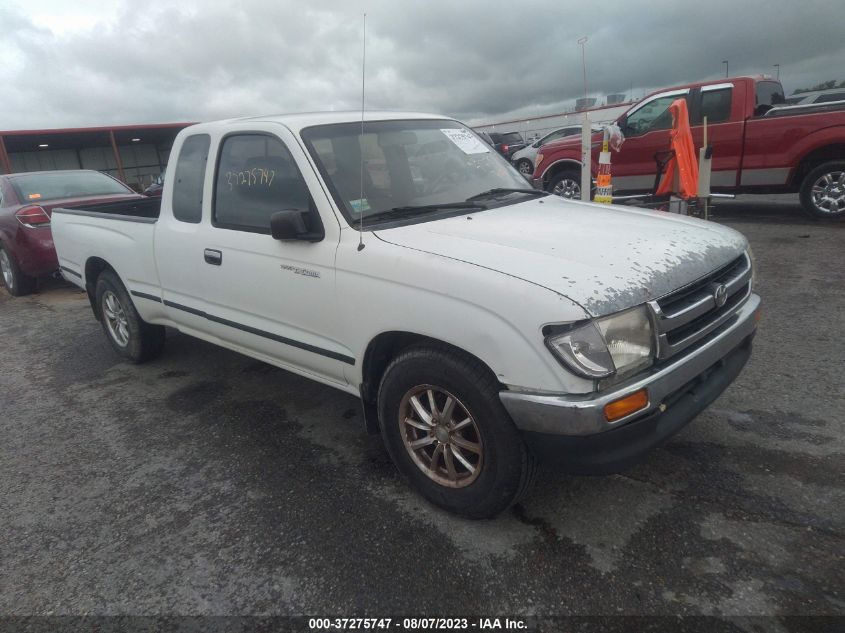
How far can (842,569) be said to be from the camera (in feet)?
6.88

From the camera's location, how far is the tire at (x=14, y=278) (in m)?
7.38

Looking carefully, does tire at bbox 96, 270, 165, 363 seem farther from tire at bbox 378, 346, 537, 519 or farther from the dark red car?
tire at bbox 378, 346, 537, 519

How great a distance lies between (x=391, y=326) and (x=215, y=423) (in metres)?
1.81

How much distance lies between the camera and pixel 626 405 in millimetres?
2016

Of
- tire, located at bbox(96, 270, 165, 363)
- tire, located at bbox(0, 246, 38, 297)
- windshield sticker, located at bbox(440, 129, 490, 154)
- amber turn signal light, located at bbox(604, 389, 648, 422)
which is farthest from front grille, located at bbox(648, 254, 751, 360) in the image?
tire, located at bbox(0, 246, 38, 297)

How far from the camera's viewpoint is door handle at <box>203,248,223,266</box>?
131 inches

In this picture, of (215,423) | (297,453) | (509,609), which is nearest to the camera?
(509,609)

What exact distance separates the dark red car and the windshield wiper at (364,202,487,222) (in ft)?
16.4

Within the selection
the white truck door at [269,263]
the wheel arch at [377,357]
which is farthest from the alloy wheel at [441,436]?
the white truck door at [269,263]

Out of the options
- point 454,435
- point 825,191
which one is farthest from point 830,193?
point 454,435

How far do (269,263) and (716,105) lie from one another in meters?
7.93

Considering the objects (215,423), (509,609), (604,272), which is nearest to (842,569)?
(509,609)

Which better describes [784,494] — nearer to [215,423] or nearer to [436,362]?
[436,362]

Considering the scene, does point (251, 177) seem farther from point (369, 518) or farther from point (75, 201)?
point (75, 201)
